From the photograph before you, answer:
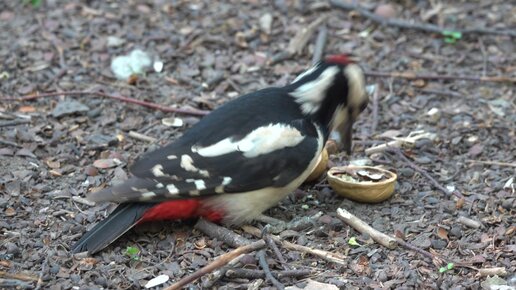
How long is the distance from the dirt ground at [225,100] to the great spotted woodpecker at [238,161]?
7.4 inches

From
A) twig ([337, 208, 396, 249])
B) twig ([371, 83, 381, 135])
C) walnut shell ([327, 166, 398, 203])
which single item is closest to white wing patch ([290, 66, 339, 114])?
walnut shell ([327, 166, 398, 203])

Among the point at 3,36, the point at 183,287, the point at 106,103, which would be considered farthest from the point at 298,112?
the point at 3,36

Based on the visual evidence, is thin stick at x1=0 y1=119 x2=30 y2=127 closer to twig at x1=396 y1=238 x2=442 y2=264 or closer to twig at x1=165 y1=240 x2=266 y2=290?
twig at x1=165 y1=240 x2=266 y2=290

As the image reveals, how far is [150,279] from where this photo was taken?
474 cm

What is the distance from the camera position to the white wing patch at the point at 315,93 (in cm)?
530

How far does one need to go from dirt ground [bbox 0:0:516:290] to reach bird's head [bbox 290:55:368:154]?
572 millimetres

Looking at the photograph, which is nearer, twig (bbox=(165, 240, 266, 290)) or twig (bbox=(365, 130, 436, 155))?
twig (bbox=(165, 240, 266, 290))

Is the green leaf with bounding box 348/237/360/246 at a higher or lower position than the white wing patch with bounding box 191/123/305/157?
lower

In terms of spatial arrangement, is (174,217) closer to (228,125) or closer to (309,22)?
(228,125)

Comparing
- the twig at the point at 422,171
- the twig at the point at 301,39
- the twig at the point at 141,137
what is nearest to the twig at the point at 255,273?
the twig at the point at 422,171

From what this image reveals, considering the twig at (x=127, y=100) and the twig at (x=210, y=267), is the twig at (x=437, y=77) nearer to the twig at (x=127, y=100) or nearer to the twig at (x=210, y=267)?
the twig at (x=127, y=100)

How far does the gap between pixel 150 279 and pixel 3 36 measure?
344 centimetres

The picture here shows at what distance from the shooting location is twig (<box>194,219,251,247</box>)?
16.5 feet

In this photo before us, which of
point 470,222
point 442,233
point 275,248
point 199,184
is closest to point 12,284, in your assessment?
point 199,184
